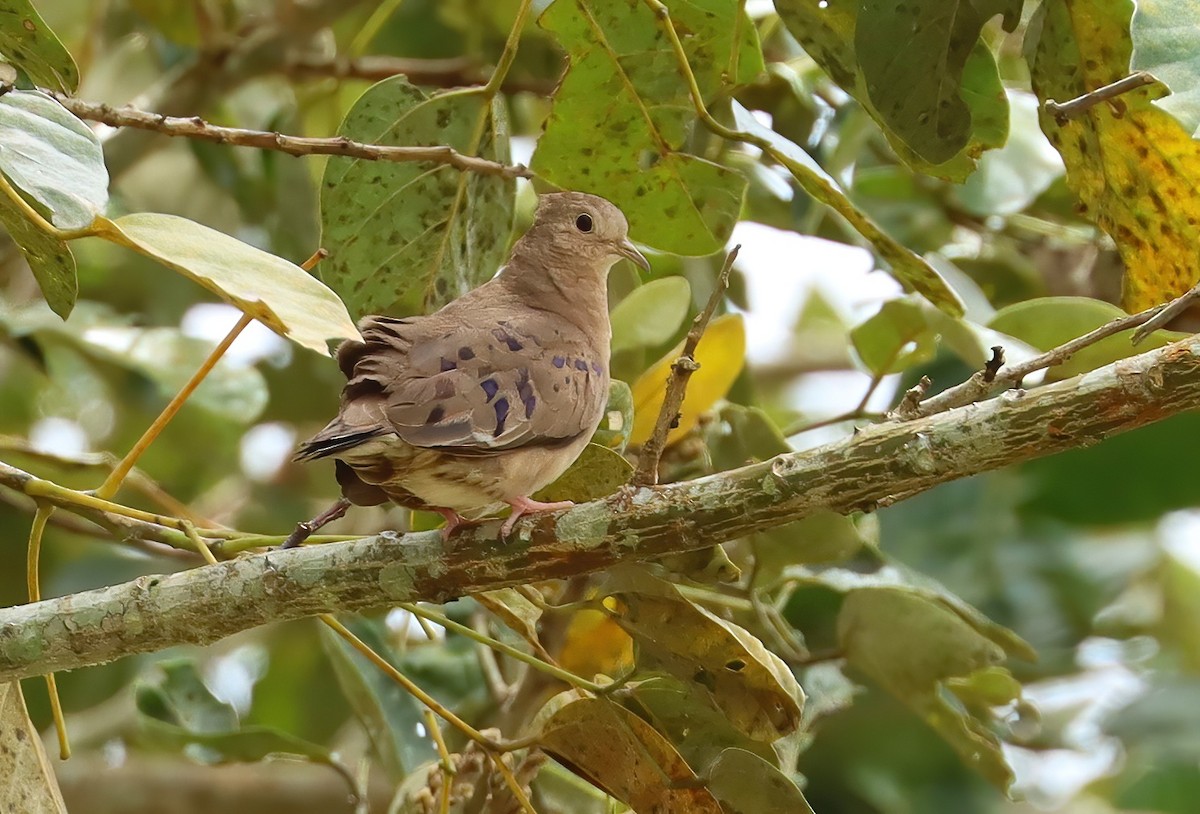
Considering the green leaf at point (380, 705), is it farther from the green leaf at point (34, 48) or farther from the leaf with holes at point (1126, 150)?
the leaf with holes at point (1126, 150)

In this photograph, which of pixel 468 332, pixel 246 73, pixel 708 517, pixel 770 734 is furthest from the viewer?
pixel 246 73

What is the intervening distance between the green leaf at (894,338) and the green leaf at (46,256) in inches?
53.1

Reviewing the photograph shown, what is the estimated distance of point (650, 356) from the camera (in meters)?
2.56

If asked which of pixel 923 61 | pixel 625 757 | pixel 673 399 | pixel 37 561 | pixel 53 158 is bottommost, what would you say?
pixel 625 757

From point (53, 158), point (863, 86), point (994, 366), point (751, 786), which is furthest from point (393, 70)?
point (994, 366)

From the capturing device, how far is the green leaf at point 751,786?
172cm

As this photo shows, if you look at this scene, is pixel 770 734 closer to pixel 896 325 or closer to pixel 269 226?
pixel 896 325

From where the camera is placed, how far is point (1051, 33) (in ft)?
6.13

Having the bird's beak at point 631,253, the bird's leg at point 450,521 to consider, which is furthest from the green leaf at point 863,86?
the bird's leg at point 450,521

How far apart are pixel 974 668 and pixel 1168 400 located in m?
0.95

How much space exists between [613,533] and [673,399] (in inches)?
6.1

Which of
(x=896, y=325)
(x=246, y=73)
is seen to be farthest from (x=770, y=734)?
(x=246, y=73)

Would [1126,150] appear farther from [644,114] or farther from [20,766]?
[20,766]

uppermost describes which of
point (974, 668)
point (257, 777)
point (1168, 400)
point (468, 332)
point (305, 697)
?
point (1168, 400)
